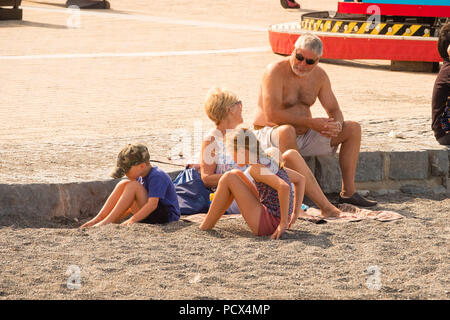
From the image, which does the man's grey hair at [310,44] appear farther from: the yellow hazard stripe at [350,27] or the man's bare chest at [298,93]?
the yellow hazard stripe at [350,27]

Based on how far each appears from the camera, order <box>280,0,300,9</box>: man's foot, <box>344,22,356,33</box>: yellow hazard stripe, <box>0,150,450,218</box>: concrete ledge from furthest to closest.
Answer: <box>280,0,300,9</box>: man's foot → <box>344,22,356,33</box>: yellow hazard stripe → <box>0,150,450,218</box>: concrete ledge

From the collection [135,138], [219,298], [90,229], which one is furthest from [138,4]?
[219,298]

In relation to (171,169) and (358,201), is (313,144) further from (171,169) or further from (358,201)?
(171,169)

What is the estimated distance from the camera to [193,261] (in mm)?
5262

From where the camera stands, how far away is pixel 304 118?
6.81 metres

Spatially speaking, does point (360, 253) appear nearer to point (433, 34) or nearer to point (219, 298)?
point (219, 298)

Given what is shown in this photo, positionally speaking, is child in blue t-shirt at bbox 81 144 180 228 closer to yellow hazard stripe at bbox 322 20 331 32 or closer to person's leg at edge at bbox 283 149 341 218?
person's leg at edge at bbox 283 149 341 218

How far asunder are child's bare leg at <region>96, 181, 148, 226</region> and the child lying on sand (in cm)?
47

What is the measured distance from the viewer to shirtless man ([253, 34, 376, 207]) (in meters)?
6.70

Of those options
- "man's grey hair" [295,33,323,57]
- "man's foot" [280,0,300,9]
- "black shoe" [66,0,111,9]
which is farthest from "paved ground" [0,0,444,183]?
"man's foot" [280,0,300,9]

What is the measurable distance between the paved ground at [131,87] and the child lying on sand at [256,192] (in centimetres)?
103

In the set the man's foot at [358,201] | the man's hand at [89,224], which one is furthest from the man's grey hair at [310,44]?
the man's hand at [89,224]

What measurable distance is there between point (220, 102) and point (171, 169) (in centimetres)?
79

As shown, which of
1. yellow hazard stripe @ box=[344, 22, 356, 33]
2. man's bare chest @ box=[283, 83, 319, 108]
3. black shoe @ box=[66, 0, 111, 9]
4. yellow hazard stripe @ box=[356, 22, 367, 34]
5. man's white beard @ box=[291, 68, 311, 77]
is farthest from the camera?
black shoe @ box=[66, 0, 111, 9]
